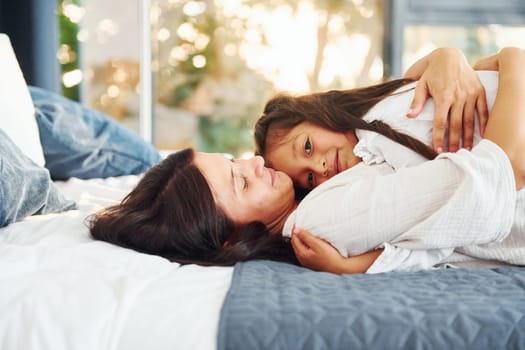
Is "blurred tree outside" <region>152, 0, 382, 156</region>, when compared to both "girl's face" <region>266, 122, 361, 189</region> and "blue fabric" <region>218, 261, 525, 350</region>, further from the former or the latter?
"blue fabric" <region>218, 261, 525, 350</region>

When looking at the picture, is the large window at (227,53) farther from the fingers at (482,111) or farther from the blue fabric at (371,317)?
the blue fabric at (371,317)

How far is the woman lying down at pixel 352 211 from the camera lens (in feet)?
3.52

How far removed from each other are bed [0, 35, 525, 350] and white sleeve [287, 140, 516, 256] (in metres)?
0.07

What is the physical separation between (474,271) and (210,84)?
11.5 ft

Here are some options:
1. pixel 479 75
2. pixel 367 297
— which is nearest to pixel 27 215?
pixel 367 297

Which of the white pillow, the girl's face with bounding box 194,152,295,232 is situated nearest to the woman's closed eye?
the girl's face with bounding box 194,152,295,232

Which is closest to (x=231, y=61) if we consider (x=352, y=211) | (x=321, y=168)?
(x=321, y=168)

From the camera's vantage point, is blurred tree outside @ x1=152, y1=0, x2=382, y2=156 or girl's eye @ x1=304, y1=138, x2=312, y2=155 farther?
blurred tree outside @ x1=152, y1=0, x2=382, y2=156

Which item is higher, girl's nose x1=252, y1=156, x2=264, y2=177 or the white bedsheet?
girl's nose x1=252, y1=156, x2=264, y2=177

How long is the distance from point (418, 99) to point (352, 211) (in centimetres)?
40

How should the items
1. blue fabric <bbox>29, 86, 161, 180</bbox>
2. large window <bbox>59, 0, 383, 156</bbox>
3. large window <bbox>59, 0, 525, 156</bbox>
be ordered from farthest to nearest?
large window <bbox>59, 0, 383, 156</bbox> < large window <bbox>59, 0, 525, 156</bbox> < blue fabric <bbox>29, 86, 161, 180</bbox>

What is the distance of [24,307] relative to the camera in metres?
0.88

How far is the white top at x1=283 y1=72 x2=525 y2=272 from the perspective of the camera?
1061 mm

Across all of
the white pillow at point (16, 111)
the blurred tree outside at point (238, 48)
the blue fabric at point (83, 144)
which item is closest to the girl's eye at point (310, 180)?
the white pillow at point (16, 111)
